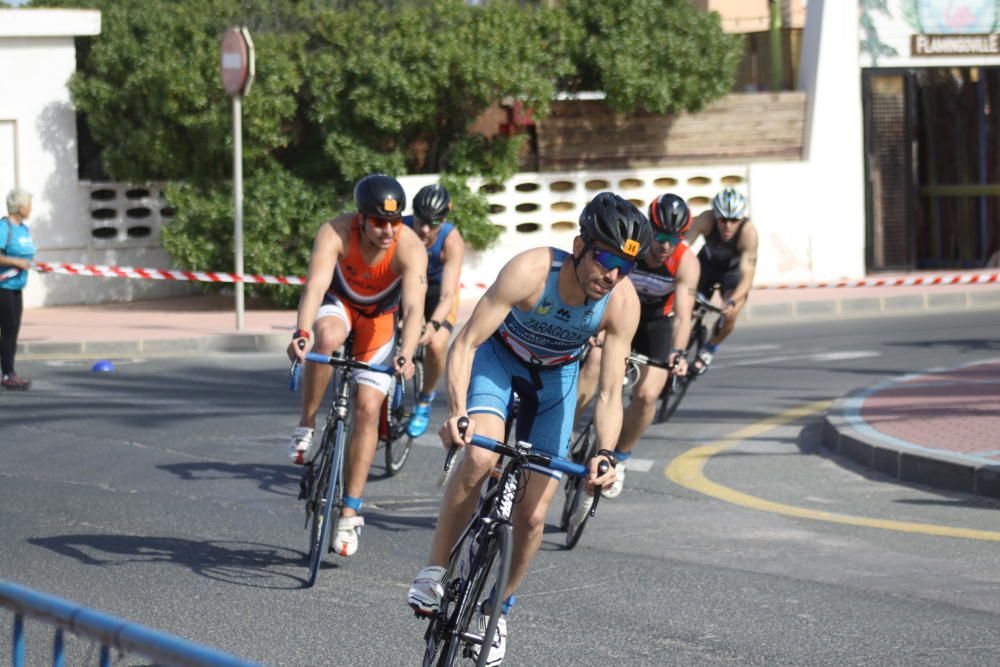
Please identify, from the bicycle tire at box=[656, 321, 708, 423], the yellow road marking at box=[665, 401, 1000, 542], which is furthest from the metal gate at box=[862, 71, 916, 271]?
the bicycle tire at box=[656, 321, 708, 423]

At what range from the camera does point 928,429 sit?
36.2 feet

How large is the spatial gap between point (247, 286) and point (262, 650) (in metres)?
15.3

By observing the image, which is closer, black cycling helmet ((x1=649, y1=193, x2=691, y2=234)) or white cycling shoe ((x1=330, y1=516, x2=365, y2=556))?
white cycling shoe ((x1=330, y1=516, x2=365, y2=556))

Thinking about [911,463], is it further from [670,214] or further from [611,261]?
[611,261]

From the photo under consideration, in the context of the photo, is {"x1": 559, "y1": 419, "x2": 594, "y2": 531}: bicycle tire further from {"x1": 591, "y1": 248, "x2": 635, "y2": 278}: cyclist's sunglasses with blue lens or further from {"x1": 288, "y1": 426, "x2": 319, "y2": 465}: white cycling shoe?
{"x1": 591, "y1": 248, "x2": 635, "y2": 278}: cyclist's sunglasses with blue lens

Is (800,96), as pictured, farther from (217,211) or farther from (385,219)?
(385,219)

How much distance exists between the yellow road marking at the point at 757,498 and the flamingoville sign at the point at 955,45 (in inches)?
493

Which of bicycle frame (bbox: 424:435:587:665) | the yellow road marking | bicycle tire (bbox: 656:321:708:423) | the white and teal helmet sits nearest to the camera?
bicycle frame (bbox: 424:435:587:665)

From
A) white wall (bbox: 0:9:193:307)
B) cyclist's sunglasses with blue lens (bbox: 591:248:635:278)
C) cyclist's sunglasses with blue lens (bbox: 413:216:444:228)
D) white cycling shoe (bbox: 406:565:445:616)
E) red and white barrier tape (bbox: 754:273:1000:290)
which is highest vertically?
white wall (bbox: 0:9:193:307)

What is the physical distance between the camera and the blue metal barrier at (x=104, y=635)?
2.77m

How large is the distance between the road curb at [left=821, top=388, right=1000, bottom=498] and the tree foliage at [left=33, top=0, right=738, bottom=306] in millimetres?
10658

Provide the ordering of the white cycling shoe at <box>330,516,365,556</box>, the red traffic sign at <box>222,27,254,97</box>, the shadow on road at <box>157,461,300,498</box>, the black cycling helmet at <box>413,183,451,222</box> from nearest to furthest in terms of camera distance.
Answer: the white cycling shoe at <box>330,516,365,556</box>, the shadow on road at <box>157,461,300,498</box>, the black cycling helmet at <box>413,183,451,222</box>, the red traffic sign at <box>222,27,254,97</box>

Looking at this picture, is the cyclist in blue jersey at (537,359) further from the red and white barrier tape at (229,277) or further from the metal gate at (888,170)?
the metal gate at (888,170)

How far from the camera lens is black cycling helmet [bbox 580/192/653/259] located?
556 cm
